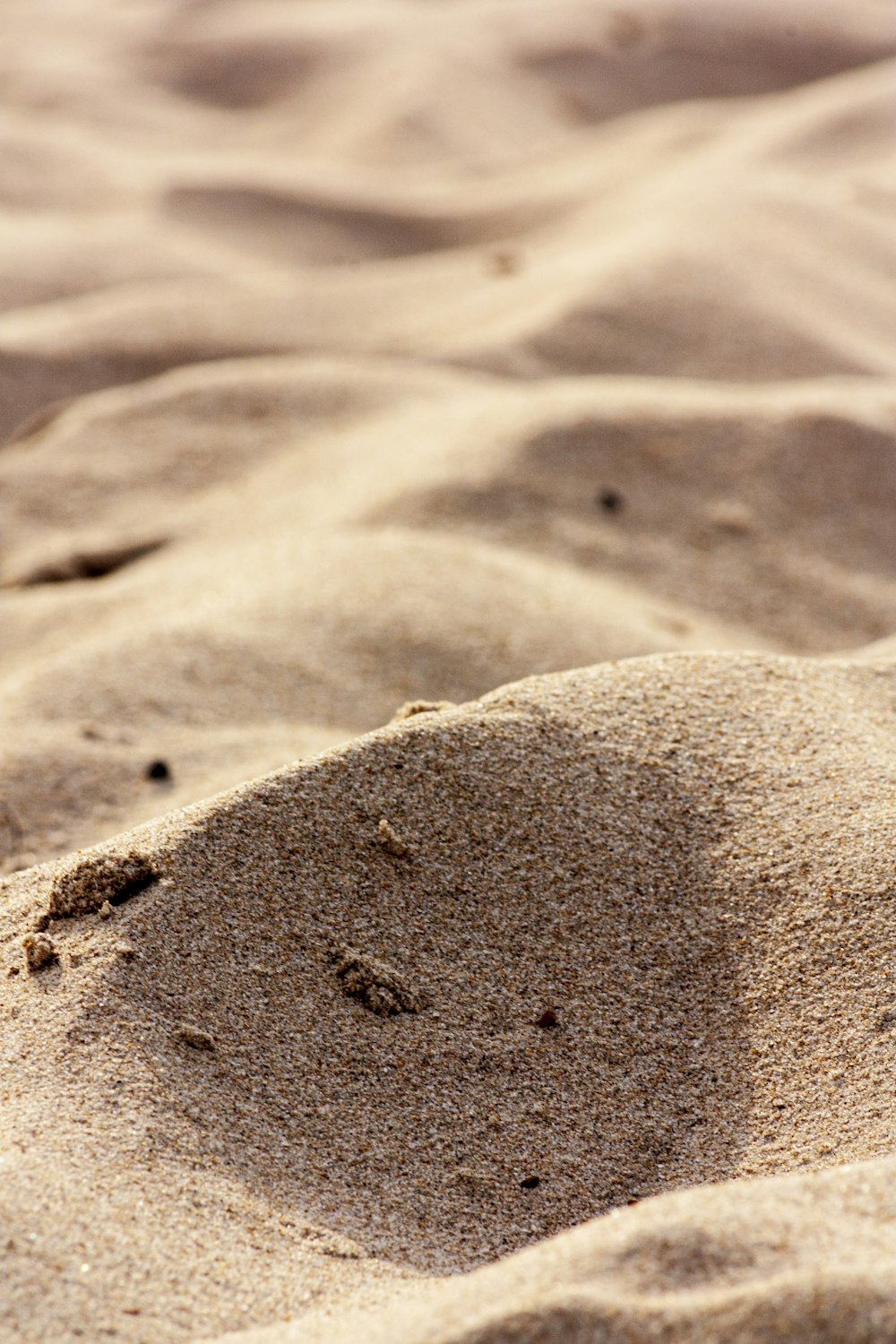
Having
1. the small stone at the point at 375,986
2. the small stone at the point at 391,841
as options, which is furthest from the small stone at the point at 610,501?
the small stone at the point at 375,986

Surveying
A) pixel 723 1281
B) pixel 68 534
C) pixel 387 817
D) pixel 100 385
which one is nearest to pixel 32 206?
pixel 100 385

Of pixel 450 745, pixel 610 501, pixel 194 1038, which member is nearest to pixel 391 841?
pixel 450 745

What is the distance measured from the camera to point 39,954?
1602mm

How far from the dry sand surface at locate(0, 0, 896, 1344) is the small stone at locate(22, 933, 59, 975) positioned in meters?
0.03

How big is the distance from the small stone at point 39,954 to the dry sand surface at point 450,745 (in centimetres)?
3

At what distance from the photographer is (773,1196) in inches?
48.8

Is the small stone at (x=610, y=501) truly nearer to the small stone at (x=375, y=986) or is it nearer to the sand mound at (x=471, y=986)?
the sand mound at (x=471, y=986)

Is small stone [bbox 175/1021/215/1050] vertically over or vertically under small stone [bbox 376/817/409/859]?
under

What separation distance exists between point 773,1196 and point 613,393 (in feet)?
10.2

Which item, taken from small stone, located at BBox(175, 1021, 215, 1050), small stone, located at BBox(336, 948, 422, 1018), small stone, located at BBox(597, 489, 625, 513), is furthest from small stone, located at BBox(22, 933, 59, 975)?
small stone, located at BBox(597, 489, 625, 513)

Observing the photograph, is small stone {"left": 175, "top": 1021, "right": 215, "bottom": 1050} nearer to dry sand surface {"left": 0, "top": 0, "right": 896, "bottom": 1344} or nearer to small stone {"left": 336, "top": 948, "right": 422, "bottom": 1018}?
dry sand surface {"left": 0, "top": 0, "right": 896, "bottom": 1344}

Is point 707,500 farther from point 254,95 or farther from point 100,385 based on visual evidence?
point 254,95

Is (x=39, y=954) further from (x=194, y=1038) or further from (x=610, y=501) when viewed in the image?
(x=610, y=501)

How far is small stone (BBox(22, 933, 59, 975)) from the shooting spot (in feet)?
5.26
